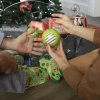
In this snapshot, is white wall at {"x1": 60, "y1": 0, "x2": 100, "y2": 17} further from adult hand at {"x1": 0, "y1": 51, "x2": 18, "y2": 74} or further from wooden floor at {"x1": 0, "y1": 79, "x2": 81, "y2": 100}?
adult hand at {"x1": 0, "y1": 51, "x2": 18, "y2": 74}

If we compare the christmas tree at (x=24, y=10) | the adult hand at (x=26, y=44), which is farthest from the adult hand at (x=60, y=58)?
the christmas tree at (x=24, y=10)

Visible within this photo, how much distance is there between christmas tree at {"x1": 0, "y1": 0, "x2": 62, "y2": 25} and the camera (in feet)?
5.19

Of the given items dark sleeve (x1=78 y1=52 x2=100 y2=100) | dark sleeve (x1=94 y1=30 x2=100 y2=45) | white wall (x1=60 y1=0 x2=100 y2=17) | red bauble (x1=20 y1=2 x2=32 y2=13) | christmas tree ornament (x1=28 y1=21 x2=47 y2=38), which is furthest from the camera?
white wall (x1=60 y1=0 x2=100 y2=17)

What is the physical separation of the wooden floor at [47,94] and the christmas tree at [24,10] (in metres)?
0.69

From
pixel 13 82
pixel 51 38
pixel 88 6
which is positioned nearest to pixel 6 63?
pixel 13 82

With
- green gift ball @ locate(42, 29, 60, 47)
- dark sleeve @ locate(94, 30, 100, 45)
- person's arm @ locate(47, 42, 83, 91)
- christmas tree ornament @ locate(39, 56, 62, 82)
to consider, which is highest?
→ dark sleeve @ locate(94, 30, 100, 45)

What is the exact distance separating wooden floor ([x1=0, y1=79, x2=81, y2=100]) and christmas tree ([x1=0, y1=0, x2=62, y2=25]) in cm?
69

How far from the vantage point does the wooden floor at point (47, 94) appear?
1.15 meters

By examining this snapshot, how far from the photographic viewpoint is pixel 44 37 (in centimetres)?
110

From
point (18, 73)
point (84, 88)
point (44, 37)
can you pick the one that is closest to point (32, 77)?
point (18, 73)

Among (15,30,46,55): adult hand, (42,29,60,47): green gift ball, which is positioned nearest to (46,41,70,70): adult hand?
(42,29,60,47): green gift ball

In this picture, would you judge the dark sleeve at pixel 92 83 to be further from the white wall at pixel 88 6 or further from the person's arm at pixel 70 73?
the white wall at pixel 88 6

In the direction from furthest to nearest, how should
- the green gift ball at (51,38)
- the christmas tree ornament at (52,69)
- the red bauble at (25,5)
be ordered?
1. the red bauble at (25,5)
2. the christmas tree ornament at (52,69)
3. the green gift ball at (51,38)

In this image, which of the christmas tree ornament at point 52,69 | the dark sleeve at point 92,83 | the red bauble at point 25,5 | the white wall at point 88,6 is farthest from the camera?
the white wall at point 88,6
